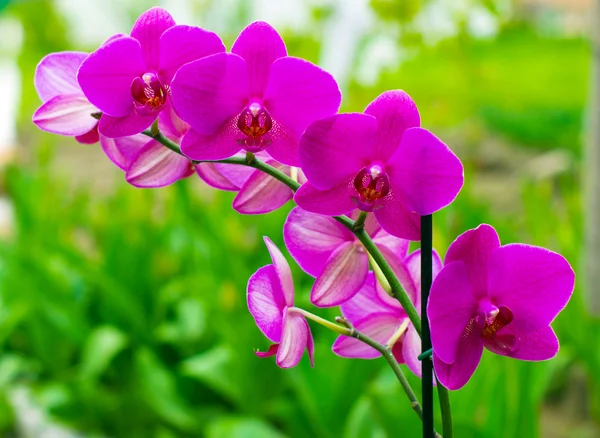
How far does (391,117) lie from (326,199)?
5 centimetres

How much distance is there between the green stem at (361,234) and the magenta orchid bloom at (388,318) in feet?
0.12

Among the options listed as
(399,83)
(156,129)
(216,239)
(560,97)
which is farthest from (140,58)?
(560,97)

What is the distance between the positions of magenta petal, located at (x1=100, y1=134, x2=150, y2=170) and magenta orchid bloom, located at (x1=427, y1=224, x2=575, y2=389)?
195 mm

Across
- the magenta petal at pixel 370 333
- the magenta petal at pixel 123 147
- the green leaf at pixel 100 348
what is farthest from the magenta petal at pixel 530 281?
the green leaf at pixel 100 348

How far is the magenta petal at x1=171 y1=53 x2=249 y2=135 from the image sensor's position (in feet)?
1.13

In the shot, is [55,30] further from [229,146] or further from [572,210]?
[229,146]

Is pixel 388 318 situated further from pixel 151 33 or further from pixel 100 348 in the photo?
pixel 100 348

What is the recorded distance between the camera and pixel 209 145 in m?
0.36

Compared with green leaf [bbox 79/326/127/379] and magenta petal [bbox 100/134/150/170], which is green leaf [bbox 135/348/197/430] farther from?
magenta petal [bbox 100/134/150/170]

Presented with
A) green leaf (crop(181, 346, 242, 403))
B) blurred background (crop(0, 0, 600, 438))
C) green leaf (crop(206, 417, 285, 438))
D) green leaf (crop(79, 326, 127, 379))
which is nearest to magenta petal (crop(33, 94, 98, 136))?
blurred background (crop(0, 0, 600, 438))

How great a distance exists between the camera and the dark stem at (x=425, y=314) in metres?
0.36

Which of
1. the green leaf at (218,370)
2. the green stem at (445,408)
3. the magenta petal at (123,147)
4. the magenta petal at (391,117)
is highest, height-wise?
the magenta petal at (391,117)

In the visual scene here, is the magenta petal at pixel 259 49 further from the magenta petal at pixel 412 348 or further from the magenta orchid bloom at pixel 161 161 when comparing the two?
the magenta petal at pixel 412 348

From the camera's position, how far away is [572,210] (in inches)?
67.1
